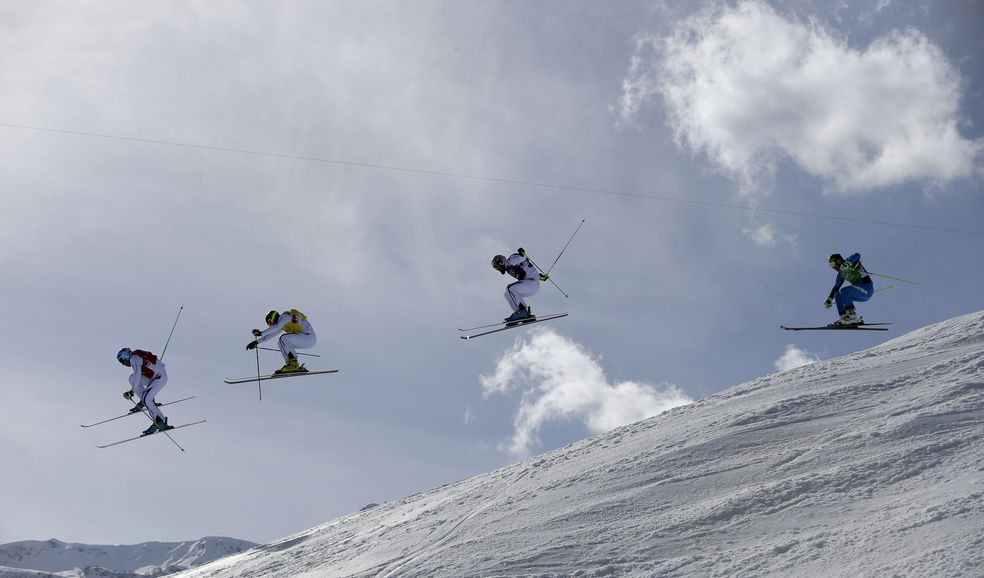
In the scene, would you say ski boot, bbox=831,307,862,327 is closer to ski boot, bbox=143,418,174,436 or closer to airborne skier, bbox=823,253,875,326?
airborne skier, bbox=823,253,875,326

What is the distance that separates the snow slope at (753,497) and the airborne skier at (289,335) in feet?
15.6

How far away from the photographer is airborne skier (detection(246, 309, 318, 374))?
771 inches

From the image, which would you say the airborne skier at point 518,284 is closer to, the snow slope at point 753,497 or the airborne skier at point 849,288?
the snow slope at point 753,497

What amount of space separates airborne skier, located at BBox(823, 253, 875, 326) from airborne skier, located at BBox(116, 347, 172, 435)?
18855 mm

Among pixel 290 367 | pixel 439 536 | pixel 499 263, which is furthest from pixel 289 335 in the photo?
pixel 439 536

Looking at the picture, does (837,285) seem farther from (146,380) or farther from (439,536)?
(146,380)

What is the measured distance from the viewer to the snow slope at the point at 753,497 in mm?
10250

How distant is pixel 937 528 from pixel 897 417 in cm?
498

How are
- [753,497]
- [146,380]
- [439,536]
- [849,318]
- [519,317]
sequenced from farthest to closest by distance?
1. [146,380]
2. [519,317]
3. [849,318]
4. [439,536]
5. [753,497]

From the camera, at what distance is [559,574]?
11773 mm

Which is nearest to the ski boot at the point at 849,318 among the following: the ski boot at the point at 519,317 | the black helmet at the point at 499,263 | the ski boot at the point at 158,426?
the ski boot at the point at 519,317

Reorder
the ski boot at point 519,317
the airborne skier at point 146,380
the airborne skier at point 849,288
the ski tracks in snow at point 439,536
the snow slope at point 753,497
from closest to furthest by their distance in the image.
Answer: the snow slope at point 753,497 → the ski tracks in snow at point 439,536 → the airborne skier at point 849,288 → the ski boot at point 519,317 → the airborne skier at point 146,380

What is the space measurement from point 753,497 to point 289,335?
40.1 feet

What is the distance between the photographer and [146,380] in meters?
22.4
